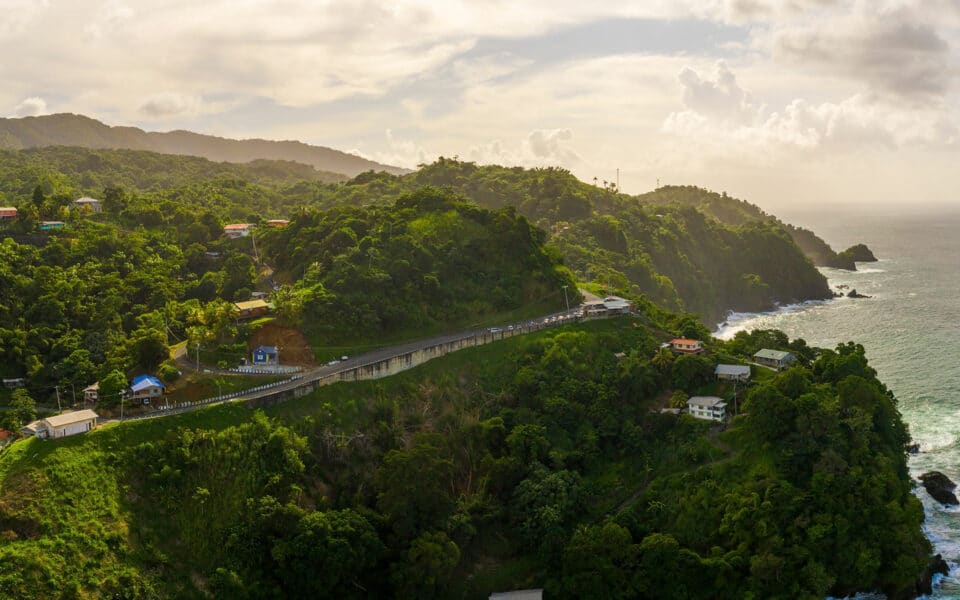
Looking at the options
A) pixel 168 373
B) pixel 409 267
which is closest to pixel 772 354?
pixel 409 267

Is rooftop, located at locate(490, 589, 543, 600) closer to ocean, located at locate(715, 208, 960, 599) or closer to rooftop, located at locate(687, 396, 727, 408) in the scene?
rooftop, located at locate(687, 396, 727, 408)

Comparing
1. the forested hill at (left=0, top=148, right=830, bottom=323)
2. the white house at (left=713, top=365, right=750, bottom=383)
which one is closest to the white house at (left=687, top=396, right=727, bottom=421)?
the white house at (left=713, top=365, right=750, bottom=383)

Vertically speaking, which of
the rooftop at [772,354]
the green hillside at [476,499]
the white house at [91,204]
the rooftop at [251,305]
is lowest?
the green hillside at [476,499]

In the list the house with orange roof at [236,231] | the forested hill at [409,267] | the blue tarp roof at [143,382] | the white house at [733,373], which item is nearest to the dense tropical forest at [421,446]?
the forested hill at [409,267]

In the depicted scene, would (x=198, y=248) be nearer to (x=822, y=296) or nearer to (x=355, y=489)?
(x=355, y=489)

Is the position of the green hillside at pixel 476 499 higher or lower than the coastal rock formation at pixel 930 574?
higher

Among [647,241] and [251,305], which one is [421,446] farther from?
[647,241]

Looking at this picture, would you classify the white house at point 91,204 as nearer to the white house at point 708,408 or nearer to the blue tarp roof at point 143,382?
the blue tarp roof at point 143,382
